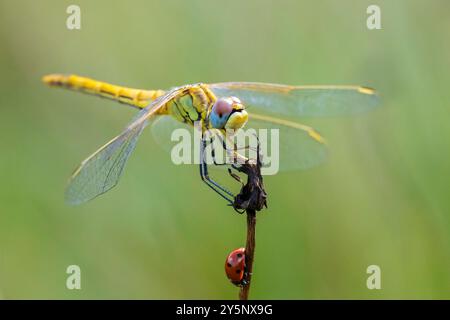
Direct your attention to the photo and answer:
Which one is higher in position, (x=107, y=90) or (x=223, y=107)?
(x=107, y=90)

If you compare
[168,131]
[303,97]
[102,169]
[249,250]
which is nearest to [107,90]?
[168,131]

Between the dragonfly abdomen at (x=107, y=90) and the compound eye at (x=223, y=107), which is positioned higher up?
the dragonfly abdomen at (x=107, y=90)

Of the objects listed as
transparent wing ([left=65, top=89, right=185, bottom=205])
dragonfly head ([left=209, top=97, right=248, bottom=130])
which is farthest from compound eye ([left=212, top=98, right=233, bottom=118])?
transparent wing ([left=65, top=89, right=185, bottom=205])

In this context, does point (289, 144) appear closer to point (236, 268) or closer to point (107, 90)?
point (107, 90)

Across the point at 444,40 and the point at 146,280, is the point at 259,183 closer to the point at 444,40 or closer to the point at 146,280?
the point at 146,280

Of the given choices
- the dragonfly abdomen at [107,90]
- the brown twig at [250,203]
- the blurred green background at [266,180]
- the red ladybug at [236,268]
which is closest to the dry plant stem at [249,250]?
the brown twig at [250,203]

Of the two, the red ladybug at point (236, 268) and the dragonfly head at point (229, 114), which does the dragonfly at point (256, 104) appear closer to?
the dragonfly head at point (229, 114)
